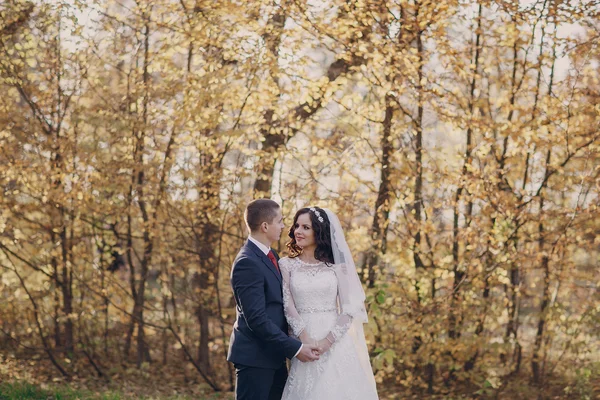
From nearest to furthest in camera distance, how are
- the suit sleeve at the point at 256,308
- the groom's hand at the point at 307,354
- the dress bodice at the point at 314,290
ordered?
the suit sleeve at the point at 256,308
the groom's hand at the point at 307,354
the dress bodice at the point at 314,290

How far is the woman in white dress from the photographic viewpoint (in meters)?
4.21

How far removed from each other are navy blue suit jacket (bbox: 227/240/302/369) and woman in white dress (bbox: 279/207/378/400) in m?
0.14

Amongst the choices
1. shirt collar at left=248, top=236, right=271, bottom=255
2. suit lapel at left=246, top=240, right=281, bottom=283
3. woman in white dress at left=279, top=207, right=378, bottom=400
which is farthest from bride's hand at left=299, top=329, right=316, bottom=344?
shirt collar at left=248, top=236, right=271, bottom=255

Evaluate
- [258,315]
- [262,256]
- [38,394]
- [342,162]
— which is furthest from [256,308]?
[38,394]

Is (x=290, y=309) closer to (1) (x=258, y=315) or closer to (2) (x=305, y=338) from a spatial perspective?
(2) (x=305, y=338)

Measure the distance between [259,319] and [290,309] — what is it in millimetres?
336

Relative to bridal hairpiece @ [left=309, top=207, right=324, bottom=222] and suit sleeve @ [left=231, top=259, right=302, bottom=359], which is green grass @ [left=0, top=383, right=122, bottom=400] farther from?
bridal hairpiece @ [left=309, top=207, right=324, bottom=222]

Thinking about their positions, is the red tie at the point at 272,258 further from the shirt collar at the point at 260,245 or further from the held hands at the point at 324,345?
the held hands at the point at 324,345

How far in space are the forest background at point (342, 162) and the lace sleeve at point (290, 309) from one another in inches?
108

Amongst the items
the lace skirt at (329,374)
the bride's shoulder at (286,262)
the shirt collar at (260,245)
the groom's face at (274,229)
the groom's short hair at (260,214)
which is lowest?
the lace skirt at (329,374)

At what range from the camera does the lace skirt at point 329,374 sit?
4.20 meters

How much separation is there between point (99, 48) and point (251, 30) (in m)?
1.94

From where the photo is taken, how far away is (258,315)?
12.9 feet

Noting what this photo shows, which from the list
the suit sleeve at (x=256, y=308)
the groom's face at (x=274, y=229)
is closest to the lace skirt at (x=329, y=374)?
the suit sleeve at (x=256, y=308)
